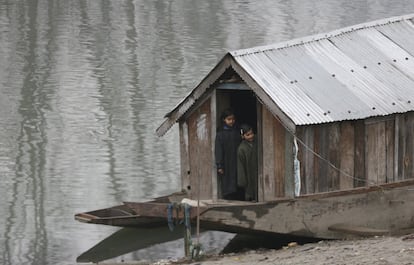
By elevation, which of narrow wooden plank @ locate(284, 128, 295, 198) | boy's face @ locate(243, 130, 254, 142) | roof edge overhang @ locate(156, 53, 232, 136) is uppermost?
roof edge overhang @ locate(156, 53, 232, 136)

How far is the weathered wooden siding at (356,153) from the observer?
46.0ft

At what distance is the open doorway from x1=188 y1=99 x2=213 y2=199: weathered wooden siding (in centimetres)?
18

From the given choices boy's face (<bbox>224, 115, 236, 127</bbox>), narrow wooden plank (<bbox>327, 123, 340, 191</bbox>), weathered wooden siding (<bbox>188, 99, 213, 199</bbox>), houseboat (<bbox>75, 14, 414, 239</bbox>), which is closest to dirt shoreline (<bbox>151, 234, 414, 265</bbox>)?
houseboat (<bbox>75, 14, 414, 239</bbox>)

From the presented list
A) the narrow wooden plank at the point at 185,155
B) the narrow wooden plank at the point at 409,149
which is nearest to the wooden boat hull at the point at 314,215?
the narrow wooden plank at the point at 409,149

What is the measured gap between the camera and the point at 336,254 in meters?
12.4

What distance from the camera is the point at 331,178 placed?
14273mm

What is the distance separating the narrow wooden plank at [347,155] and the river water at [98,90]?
2827 millimetres

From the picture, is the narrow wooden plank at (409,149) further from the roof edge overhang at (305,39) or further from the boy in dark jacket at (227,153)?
the boy in dark jacket at (227,153)

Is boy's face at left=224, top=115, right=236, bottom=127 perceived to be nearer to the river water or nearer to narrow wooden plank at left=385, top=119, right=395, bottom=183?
narrow wooden plank at left=385, top=119, right=395, bottom=183

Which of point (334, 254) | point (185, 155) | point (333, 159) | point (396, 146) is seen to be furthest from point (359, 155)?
point (185, 155)

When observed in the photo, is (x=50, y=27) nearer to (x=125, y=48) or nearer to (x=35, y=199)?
(x=125, y=48)

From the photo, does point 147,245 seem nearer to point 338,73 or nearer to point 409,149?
point 338,73

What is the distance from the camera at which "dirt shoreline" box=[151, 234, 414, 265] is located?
11680 mm

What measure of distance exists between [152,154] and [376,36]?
8291 mm
